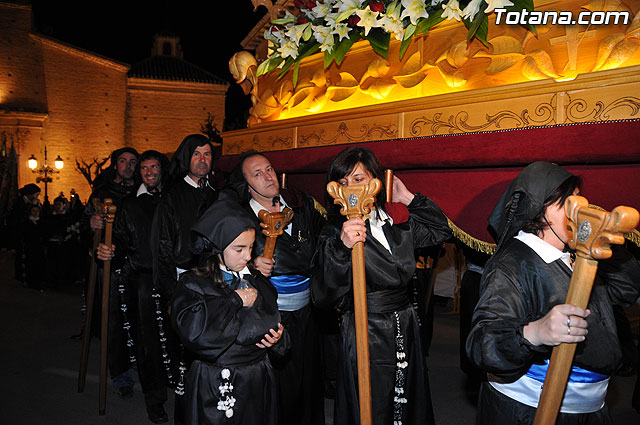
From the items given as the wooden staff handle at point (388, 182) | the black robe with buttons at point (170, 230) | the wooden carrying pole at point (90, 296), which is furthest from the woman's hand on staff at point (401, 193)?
the wooden carrying pole at point (90, 296)

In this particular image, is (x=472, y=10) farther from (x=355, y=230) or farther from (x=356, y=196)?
(x=355, y=230)

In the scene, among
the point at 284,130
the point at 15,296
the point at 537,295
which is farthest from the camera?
the point at 15,296

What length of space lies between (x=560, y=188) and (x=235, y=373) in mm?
1766

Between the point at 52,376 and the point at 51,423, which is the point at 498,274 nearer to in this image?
the point at 51,423

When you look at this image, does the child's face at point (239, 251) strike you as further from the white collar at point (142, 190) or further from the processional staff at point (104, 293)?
the white collar at point (142, 190)

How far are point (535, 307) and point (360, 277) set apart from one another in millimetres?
664

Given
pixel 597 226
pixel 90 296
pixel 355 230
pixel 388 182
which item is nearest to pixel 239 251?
pixel 355 230

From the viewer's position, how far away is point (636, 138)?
5.21 feet

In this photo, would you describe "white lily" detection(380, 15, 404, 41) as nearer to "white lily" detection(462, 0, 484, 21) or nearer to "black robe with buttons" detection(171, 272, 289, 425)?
"white lily" detection(462, 0, 484, 21)

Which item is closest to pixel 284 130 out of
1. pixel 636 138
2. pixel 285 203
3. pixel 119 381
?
pixel 285 203

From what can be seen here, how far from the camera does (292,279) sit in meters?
3.13

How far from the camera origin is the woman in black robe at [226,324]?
2.25 metres

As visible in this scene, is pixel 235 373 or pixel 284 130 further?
pixel 284 130

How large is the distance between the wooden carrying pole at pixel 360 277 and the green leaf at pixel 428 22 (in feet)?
3.21
